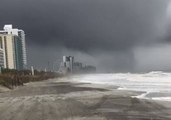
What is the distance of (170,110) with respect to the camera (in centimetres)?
2408

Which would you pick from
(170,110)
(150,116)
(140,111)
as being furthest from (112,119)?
(170,110)

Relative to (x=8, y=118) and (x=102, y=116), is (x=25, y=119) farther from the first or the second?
(x=102, y=116)

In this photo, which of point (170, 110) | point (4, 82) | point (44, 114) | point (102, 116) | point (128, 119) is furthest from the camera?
point (4, 82)

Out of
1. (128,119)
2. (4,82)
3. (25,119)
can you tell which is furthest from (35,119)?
(4,82)

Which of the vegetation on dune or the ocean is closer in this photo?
the ocean

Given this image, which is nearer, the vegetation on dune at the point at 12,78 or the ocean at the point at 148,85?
the ocean at the point at 148,85

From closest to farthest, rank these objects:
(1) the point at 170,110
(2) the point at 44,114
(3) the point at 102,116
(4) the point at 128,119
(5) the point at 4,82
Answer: (4) the point at 128,119 → (3) the point at 102,116 → (2) the point at 44,114 → (1) the point at 170,110 → (5) the point at 4,82

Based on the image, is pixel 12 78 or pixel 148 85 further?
pixel 12 78

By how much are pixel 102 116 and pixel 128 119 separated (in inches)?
77.2

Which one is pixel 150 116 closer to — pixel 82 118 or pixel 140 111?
pixel 140 111

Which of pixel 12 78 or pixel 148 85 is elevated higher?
pixel 12 78

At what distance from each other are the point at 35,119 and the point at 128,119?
5391 millimetres

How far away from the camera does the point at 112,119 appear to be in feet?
65.0

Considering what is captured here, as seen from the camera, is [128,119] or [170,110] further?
[170,110]
